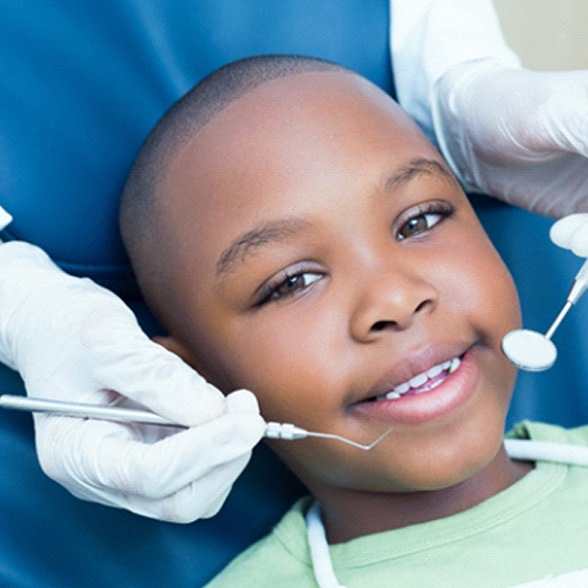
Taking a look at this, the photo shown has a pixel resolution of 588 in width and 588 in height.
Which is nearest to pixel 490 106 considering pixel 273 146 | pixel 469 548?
pixel 273 146

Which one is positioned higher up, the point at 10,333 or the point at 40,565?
the point at 10,333

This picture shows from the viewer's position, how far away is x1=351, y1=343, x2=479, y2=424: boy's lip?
1072 mm

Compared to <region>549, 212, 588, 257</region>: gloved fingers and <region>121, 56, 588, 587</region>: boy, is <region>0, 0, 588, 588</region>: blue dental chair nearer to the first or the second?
<region>121, 56, 588, 587</region>: boy

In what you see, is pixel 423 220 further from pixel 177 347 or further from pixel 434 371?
pixel 177 347

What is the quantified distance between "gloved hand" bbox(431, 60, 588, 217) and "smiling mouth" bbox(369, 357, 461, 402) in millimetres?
389

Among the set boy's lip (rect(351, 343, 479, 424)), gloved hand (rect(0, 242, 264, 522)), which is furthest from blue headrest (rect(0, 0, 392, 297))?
boy's lip (rect(351, 343, 479, 424))

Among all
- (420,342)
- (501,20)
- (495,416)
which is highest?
(420,342)

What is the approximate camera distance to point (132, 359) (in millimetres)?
1053

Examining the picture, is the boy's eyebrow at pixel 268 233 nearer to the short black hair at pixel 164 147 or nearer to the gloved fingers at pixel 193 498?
the short black hair at pixel 164 147

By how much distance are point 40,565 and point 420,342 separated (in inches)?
21.3

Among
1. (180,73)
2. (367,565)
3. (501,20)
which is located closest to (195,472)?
(367,565)

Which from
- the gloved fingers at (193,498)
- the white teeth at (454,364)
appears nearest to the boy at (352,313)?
the white teeth at (454,364)

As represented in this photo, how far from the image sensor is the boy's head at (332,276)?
3.56 ft

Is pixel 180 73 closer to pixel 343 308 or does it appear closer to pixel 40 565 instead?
pixel 343 308
